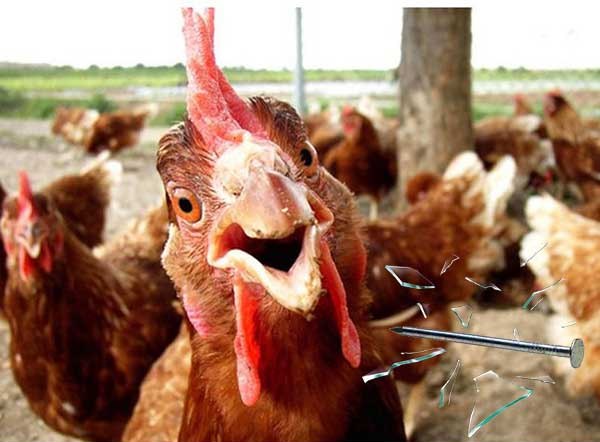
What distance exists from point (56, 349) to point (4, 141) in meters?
5.41

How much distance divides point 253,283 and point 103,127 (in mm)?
6465

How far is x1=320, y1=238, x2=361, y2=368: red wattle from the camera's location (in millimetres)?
646

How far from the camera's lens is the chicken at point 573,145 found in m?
3.94

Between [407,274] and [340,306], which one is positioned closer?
[340,306]

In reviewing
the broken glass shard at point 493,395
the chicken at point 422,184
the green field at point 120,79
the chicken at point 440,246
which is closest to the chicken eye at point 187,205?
the green field at point 120,79

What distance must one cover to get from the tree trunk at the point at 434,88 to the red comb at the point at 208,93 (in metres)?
2.31

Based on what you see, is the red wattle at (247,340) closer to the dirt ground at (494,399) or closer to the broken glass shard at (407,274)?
the broken glass shard at (407,274)

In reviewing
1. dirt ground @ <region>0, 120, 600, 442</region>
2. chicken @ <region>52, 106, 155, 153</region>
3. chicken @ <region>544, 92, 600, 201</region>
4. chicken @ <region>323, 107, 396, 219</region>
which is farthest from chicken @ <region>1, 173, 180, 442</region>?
chicken @ <region>52, 106, 155, 153</region>

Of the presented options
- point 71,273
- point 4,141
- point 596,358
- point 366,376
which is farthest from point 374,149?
point 4,141

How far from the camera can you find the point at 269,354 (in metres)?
0.71

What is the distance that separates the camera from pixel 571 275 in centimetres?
203

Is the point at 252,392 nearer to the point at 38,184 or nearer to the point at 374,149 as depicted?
the point at 374,149

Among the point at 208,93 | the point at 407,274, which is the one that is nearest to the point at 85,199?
the point at 407,274

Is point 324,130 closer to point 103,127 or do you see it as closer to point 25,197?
point 103,127
